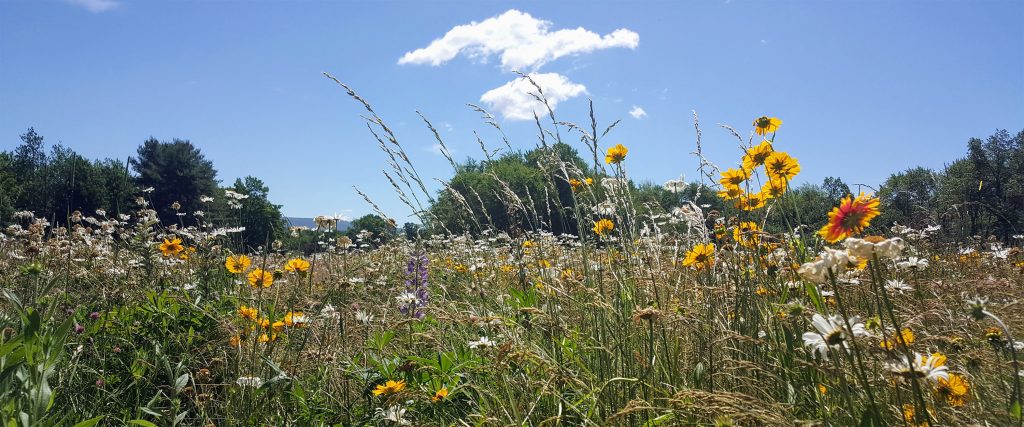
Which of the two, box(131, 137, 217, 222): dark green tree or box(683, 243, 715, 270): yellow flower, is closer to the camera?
box(683, 243, 715, 270): yellow flower

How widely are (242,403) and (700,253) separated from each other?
1748 millimetres

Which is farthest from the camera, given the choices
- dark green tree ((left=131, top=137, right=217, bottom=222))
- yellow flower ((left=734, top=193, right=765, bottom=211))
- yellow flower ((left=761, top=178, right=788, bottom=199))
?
dark green tree ((left=131, top=137, right=217, bottom=222))

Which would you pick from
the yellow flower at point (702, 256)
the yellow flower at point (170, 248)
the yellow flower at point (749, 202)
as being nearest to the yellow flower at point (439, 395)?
the yellow flower at point (702, 256)

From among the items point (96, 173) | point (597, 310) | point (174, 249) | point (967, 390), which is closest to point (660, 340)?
point (597, 310)

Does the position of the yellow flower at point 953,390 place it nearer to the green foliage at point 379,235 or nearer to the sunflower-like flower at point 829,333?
the sunflower-like flower at point 829,333

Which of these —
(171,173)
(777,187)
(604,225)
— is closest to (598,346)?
(777,187)

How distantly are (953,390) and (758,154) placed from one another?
88 cm

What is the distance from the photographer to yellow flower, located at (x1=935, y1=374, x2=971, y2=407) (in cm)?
126

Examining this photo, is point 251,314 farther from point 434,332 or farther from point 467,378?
point 467,378

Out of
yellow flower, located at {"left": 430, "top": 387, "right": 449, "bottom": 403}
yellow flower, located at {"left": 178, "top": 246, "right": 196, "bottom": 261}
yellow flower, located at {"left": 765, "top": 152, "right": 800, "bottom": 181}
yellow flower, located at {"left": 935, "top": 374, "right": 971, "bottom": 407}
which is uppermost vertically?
yellow flower, located at {"left": 765, "top": 152, "right": 800, "bottom": 181}

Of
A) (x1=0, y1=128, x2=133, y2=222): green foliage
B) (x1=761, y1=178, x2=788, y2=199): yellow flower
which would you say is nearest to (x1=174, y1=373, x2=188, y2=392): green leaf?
(x1=761, y1=178, x2=788, y2=199): yellow flower

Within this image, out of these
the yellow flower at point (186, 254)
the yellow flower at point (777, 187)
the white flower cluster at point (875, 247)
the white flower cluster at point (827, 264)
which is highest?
the yellow flower at point (777, 187)

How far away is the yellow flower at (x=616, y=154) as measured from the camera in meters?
2.70

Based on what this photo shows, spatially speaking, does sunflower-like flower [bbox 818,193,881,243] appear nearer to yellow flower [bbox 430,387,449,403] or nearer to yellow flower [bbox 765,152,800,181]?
yellow flower [bbox 765,152,800,181]
